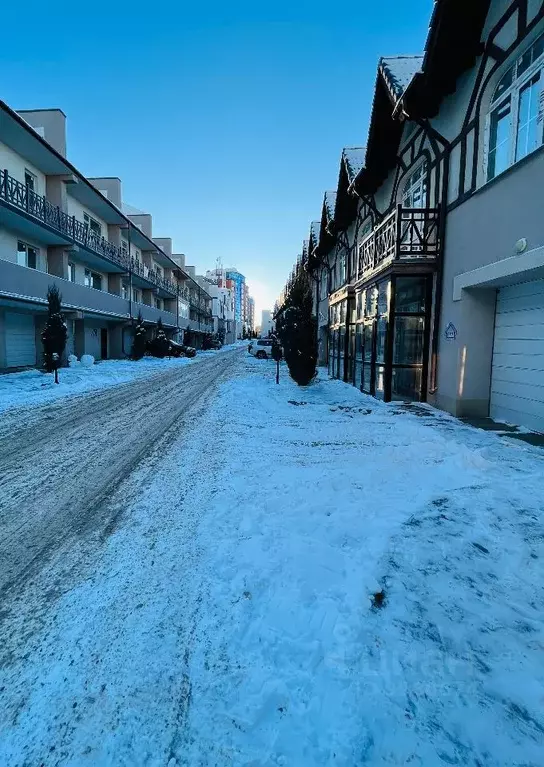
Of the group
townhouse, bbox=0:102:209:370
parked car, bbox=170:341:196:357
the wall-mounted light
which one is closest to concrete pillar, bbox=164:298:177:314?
parked car, bbox=170:341:196:357

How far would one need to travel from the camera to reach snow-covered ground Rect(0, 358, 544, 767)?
1651mm

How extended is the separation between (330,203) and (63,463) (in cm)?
1874

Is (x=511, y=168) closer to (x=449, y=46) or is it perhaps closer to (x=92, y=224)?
(x=449, y=46)

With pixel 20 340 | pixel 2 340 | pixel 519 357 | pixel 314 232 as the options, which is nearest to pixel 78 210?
pixel 20 340

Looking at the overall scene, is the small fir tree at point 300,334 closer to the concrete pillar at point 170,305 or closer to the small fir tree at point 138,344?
the small fir tree at point 138,344

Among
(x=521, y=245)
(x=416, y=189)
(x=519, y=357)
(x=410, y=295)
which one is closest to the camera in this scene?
(x=521, y=245)

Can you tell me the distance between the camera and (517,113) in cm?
685

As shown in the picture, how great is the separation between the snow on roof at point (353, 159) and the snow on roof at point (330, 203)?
3.00 metres

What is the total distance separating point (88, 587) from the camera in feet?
8.68

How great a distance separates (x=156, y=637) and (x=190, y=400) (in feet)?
29.3

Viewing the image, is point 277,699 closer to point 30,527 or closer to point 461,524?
point 461,524

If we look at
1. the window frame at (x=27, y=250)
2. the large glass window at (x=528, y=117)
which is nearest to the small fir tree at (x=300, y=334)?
the large glass window at (x=528, y=117)

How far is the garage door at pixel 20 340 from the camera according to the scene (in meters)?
17.2

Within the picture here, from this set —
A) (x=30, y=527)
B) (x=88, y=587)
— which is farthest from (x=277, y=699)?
(x=30, y=527)
